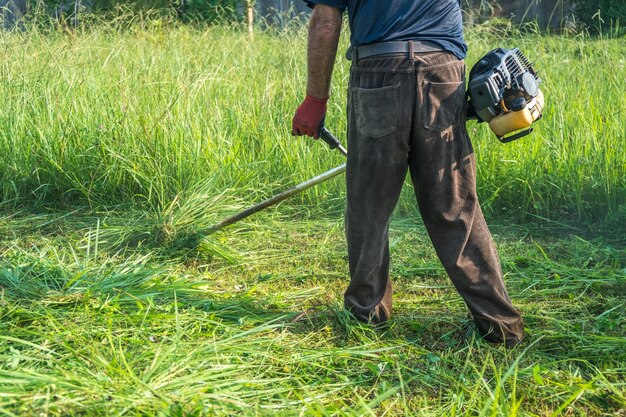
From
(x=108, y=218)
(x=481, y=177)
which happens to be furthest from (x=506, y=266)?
(x=108, y=218)

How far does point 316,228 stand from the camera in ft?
16.9

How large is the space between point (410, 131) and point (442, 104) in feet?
0.53

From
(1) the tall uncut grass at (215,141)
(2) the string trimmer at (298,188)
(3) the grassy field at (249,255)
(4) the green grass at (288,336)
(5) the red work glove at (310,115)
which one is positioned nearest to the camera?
(4) the green grass at (288,336)

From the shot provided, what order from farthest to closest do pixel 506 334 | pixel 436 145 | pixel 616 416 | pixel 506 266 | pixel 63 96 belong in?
pixel 63 96 → pixel 506 266 → pixel 506 334 → pixel 436 145 → pixel 616 416

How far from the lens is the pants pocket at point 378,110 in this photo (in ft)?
9.84

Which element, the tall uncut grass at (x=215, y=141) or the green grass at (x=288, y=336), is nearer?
the green grass at (x=288, y=336)

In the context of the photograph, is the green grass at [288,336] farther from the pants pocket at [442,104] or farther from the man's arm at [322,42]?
the man's arm at [322,42]

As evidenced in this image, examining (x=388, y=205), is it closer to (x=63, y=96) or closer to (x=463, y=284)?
(x=463, y=284)

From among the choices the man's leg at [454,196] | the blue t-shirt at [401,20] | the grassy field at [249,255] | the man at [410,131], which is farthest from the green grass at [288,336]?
the blue t-shirt at [401,20]

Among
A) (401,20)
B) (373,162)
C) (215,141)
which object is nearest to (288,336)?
(373,162)

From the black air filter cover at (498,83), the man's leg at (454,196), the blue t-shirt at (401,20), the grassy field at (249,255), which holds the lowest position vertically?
the grassy field at (249,255)

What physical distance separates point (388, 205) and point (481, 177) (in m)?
2.32

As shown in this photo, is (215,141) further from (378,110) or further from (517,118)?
(517,118)

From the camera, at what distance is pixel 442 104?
3.03 metres
